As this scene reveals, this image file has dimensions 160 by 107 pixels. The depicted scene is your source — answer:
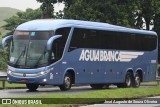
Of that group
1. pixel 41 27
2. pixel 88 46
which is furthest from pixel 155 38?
pixel 41 27

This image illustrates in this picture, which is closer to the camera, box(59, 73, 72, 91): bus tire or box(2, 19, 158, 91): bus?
box(2, 19, 158, 91): bus

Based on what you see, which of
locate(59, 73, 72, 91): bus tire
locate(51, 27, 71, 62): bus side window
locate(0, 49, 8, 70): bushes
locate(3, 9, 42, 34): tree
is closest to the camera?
locate(51, 27, 71, 62): bus side window

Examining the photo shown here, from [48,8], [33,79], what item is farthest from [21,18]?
[33,79]

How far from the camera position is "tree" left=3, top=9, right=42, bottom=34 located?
104 m

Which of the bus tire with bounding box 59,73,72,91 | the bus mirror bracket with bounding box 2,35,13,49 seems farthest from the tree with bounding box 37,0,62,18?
the bus tire with bounding box 59,73,72,91

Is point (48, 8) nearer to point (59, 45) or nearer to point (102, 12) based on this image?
point (102, 12)

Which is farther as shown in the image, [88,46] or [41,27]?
[88,46]

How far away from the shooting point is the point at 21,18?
352 ft

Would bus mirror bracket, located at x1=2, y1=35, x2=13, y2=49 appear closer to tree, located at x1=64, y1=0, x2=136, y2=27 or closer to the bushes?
tree, located at x1=64, y1=0, x2=136, y2=27

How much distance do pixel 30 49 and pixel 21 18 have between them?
276 ft

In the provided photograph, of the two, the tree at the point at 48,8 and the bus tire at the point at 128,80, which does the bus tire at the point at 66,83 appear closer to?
the bus tire at the point at 128,80

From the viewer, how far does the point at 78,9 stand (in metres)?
54.3

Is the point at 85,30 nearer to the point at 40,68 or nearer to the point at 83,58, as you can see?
the point at 83,58

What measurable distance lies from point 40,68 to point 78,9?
30.8 m
